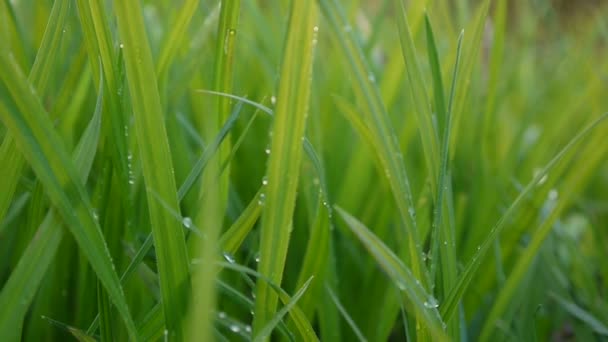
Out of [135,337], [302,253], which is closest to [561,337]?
[302,253]

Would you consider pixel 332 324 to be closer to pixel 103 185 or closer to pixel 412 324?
pixel 412 324

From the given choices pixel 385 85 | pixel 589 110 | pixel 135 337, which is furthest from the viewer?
pixel 589 110

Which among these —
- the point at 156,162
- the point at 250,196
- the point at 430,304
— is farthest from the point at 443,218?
the point at 250,196

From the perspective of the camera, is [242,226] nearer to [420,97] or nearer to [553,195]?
[420,97]

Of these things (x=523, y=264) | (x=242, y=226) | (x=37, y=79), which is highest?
(x=37, y=79)

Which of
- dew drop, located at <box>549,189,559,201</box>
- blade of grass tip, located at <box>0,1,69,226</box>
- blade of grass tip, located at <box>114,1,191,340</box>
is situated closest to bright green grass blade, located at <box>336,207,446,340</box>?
blade of grass tip, located at <box>114,1,191,340</box>

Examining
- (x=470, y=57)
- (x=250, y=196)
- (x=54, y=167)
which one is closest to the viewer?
(x=54, y=167)
